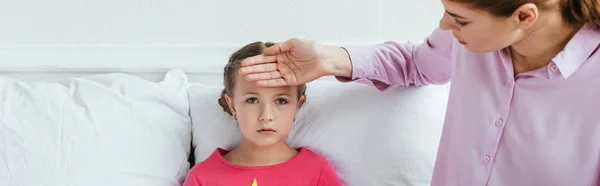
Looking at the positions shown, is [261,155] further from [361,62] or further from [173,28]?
[173,28]

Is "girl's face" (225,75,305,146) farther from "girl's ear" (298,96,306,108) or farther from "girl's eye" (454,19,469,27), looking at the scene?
"girl's eye" (454,19,469,27)

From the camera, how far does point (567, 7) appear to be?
1.07 metres

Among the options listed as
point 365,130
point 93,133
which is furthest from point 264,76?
point 93,133

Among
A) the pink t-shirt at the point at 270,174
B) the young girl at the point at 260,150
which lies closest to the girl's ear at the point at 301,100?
the young girl at the point at 260,150

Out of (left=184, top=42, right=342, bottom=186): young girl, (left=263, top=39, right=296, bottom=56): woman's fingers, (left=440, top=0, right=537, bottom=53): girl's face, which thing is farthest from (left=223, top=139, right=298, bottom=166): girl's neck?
(left=440, top=0, right=537, bottom=53): girl's face

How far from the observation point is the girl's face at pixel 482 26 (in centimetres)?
105

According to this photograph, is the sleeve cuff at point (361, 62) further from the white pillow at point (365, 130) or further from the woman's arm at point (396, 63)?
the white pillow at point (365, 130)

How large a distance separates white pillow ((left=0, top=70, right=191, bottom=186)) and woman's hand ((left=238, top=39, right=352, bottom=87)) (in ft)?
0.99

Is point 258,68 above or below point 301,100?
above

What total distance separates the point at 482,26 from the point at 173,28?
3.09ft

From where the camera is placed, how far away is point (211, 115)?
163 centimetres

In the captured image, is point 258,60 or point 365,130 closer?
point 258,60

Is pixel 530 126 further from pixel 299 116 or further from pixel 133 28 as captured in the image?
pixel 133 28

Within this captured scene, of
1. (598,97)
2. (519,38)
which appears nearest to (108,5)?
(519,38)
